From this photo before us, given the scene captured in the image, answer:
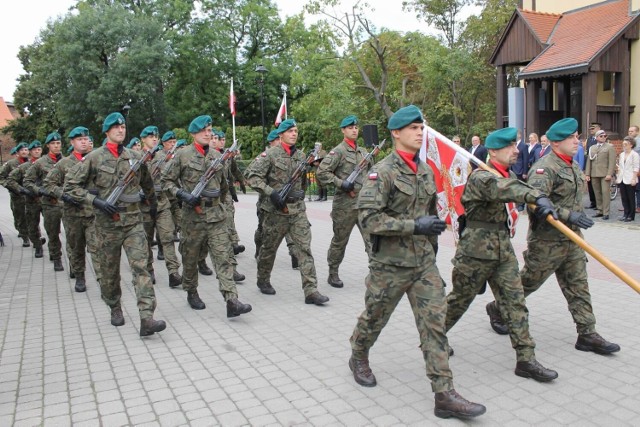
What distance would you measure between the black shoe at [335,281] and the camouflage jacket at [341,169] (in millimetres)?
960

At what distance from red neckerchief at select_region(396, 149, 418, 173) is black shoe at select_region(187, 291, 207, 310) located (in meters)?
3.76

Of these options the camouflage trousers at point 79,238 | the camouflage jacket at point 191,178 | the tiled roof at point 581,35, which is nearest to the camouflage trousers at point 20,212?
the camouflage trousers at point 79,238

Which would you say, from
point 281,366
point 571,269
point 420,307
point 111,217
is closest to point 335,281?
point 281,366

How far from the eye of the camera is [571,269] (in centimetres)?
507

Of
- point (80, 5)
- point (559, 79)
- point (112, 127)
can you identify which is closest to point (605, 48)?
point (559, 79)

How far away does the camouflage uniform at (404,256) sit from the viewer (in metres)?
4.01

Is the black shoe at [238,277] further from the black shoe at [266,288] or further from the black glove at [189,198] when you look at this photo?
the black glove at [189,198]

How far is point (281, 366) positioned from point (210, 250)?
204 centimetres

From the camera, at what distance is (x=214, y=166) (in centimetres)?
684

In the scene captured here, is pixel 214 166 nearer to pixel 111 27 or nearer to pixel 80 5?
pixel 111 27

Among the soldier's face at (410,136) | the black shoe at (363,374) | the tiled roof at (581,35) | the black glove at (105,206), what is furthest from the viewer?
the tiled roof at (581,35)

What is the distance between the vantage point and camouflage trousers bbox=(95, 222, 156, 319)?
601 cm

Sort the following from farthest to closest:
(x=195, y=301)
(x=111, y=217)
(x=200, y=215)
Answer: (x=195, y=301)
(x=200, y=215)
(x=111, y=217)

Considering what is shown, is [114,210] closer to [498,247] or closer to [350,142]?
[350,142]
